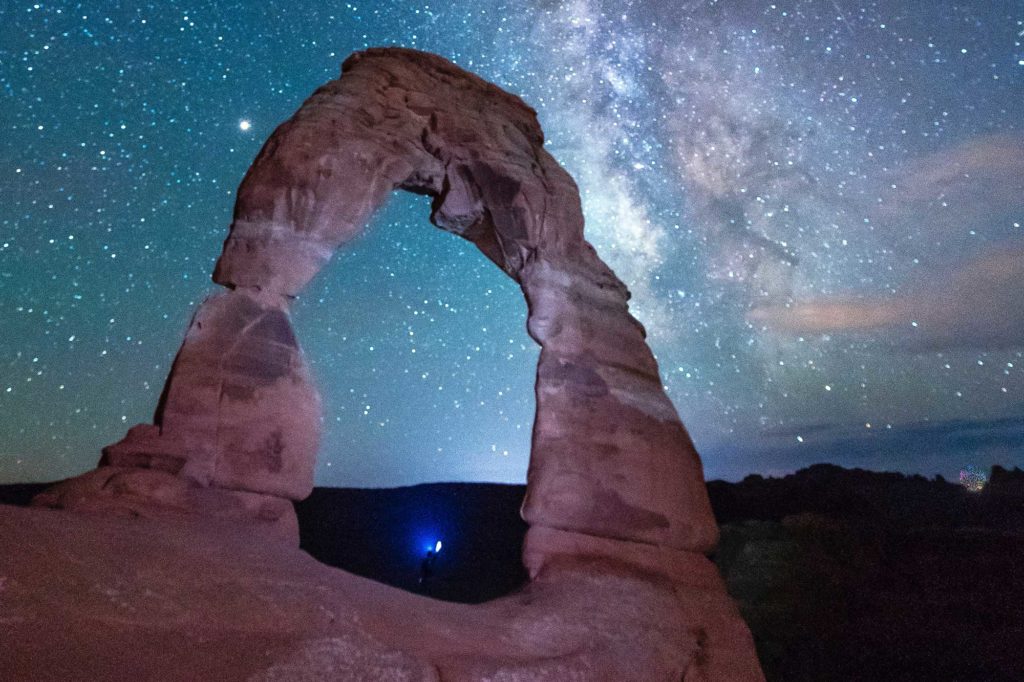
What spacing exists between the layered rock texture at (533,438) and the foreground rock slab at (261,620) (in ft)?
0.07

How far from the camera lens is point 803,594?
1218 cm

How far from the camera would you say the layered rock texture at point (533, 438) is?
12.2 feet

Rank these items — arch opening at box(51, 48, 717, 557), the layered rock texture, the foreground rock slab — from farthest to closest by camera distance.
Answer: arch opening at box(51, 48, 717, 557), the layered rock texture, the foreground rock slab

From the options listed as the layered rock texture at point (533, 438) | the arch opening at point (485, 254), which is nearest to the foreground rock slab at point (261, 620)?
the layered rock texture at point (533, 438)

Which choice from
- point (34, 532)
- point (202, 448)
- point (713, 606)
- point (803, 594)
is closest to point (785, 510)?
point (803, 594)

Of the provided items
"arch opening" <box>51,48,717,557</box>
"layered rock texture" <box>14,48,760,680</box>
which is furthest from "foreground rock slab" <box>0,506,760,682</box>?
"arch opening" <box>51,48,717,557</box>

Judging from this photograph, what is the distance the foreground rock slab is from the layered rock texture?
0.02 meters

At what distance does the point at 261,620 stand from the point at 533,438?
2956 millimetres

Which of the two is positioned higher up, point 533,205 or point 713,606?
point 533,205

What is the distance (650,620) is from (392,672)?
2.30 m

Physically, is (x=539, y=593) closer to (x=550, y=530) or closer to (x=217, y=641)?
(x=550, y=530)

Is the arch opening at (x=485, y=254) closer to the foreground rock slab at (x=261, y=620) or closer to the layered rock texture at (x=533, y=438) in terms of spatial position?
the layered rock texture at (x=533, y=438)

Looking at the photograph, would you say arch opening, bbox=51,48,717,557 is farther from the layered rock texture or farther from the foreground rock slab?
the foreground rock slab

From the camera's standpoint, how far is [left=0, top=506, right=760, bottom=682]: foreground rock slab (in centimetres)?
240
